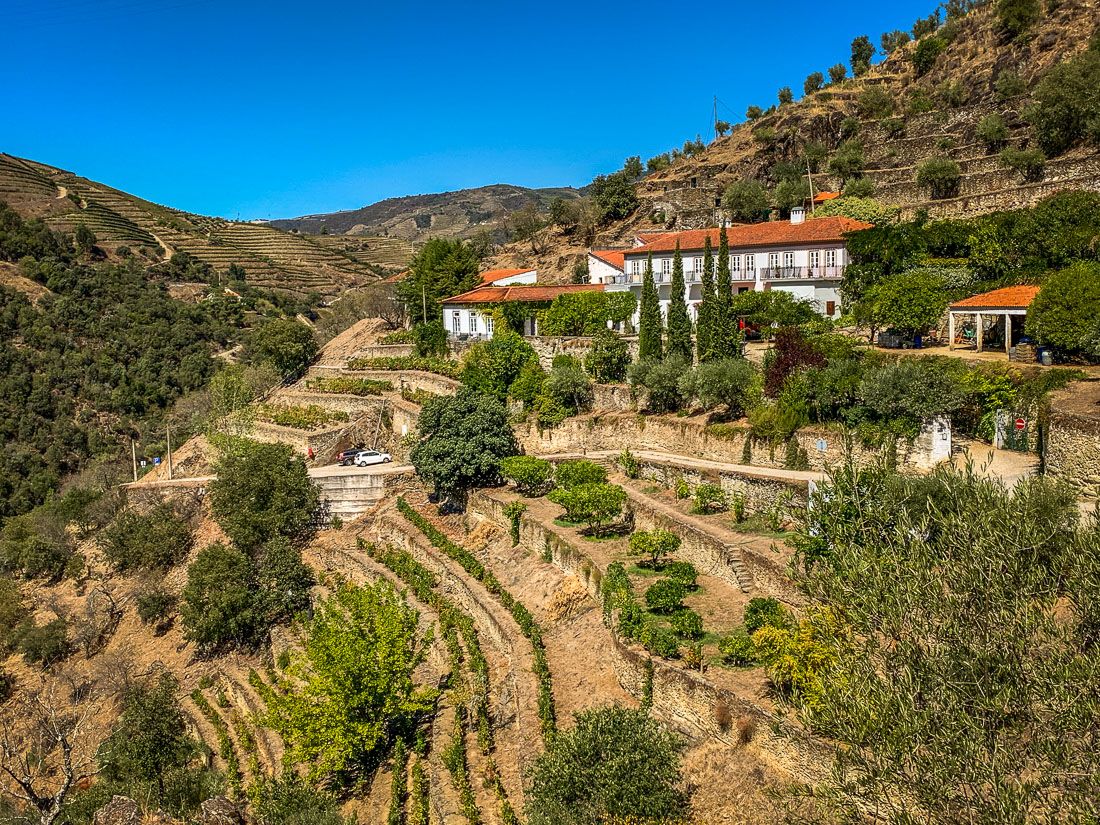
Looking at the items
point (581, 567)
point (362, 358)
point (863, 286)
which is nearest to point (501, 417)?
point (581, 567)

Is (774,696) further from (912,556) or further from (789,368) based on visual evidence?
(789,368)

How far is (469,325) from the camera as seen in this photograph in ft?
151

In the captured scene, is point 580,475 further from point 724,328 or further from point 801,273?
point 801,273

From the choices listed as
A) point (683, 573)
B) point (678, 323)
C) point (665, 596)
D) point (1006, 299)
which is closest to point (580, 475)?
point (683, 573)

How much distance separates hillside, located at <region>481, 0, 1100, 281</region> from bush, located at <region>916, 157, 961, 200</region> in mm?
375

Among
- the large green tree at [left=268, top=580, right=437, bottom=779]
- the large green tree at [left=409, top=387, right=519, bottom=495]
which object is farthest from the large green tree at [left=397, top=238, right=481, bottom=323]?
the large green tree at [left=268, top=580, right=437, bottom=779]

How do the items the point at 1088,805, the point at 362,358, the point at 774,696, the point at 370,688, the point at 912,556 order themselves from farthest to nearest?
the point at 362,358 → the point at 370,688 → the point at 774,696 → the point at 912,556 → the point at 1088,805

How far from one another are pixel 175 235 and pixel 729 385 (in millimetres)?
101551

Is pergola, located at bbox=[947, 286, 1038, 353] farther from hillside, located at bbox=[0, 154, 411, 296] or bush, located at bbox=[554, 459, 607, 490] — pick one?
hillside, located at bbox=[0, 154, 411, 296]

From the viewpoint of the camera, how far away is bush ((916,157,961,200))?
43.1 m

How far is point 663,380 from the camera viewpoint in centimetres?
3038

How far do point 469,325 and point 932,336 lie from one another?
25.7 metres

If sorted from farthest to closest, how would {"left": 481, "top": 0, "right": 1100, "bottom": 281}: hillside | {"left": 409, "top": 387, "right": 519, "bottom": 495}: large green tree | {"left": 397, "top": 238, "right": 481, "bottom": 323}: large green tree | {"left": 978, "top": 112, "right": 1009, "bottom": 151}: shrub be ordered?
{"left": 397, "top": 238, "right": 481, "bottom": 323}: large green tree → {"left": 978, "top": 112, "right": 1009, "bottom": 151}: shrub → {"left": 481, "top": 0, "right": 1100, "bottom": 281}: hillside → {"left": 409, "top": 387, "right": 519, "bottom": 495}: large green tree

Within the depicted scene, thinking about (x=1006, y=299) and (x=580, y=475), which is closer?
(x=580, y=475)
